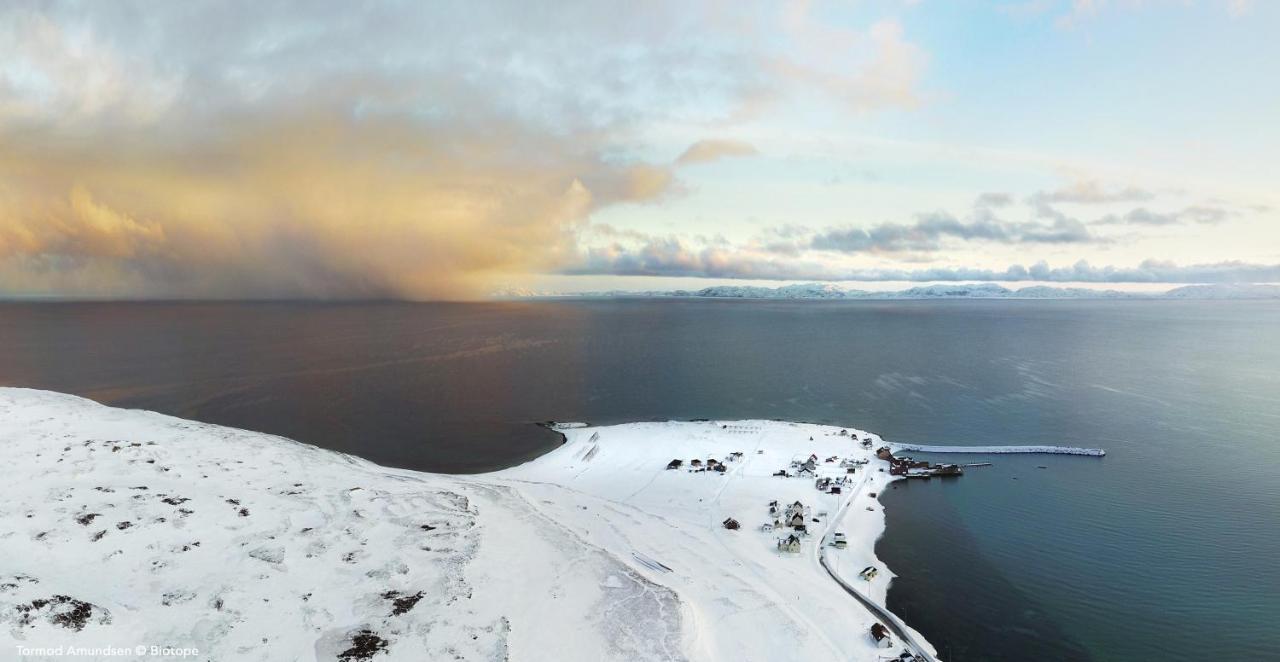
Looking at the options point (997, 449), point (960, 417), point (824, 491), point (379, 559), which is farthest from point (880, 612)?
point (960, 417)

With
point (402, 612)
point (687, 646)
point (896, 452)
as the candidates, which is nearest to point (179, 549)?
point (402, 612)

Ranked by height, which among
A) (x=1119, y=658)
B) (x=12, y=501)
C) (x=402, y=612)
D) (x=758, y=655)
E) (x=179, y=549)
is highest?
(x=12, y=501)

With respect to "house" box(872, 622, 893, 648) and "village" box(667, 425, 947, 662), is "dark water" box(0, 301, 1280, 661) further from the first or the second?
"house" box(872, 622, 893, 648)

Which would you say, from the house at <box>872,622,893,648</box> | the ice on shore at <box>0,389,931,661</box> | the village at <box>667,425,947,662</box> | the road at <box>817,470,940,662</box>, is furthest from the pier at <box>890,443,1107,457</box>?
the house at <box>872,622,893,648</box>

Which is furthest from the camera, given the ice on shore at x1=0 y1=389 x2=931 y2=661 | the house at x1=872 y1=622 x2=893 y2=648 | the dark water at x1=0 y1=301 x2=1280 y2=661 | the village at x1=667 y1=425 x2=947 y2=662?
the village at x1=667 y1=425 x2=947 y2=662

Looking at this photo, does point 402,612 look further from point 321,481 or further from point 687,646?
point 321,481

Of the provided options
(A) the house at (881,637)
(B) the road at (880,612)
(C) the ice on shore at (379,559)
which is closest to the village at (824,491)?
(A) the house at (881,637)
